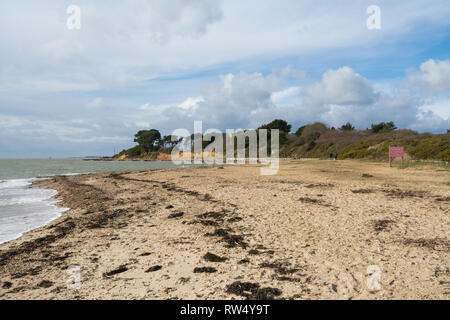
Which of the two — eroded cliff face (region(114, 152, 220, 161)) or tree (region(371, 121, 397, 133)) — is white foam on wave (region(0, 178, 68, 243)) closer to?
tree (region(371, 121, 397, 133))

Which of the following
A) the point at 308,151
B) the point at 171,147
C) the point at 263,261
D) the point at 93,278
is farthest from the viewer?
the point at 171,147

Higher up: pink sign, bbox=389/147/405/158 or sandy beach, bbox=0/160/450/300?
pink sign, bbox=389/147/405/158

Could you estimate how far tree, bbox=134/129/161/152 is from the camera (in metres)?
149

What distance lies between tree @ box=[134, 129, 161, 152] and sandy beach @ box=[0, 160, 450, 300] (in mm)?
142753

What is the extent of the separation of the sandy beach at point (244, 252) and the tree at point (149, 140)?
142753 millimetres

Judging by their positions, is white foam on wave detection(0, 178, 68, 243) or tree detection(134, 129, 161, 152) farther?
tree detection(134, 129, 161, 152)

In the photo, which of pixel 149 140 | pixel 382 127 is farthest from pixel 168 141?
pixel 382 127

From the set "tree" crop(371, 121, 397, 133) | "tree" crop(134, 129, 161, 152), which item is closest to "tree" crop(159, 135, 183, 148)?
"tree" crop(134, 129, 161, 152)

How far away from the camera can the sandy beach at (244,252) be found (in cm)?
446

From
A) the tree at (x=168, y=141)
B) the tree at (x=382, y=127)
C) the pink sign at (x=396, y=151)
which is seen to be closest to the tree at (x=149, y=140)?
the tree at (x=168, y=141)
